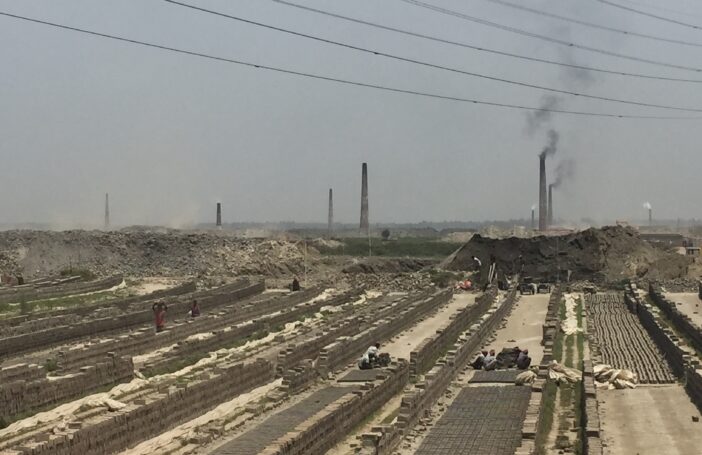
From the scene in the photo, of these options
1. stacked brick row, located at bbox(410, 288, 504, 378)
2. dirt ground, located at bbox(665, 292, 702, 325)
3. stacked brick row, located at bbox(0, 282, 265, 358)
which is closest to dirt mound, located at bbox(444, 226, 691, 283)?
dirt ground, located at bbox(665, 292, 702, 325)

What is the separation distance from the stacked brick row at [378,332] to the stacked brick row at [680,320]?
8091 millimetres

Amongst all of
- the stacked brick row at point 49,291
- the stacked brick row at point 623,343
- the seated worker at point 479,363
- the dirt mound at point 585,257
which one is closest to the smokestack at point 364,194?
the dirt mound at point 585,257

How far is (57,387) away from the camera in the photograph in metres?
16.4

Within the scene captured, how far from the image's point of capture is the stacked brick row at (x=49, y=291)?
111 feet

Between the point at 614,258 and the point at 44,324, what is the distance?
32.8 metres

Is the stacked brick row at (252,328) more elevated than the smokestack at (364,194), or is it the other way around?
the smokestack at (364,194)

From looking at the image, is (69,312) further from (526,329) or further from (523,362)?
(523,362)

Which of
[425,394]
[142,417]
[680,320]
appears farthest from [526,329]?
[142,417]

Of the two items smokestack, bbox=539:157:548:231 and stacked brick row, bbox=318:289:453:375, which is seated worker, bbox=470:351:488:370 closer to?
stacked brick row, bbox=318:289:453:375

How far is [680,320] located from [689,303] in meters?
8.09

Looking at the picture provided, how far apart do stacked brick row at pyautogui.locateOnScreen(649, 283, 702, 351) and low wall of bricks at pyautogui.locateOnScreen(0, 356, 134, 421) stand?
14181mm

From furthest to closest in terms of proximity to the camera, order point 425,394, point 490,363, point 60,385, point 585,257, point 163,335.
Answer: point 585,257 < point 163,335 < point 490,363 < point 60,385 < point 425,394

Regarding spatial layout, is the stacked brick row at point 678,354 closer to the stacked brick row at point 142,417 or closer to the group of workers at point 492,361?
the group of workers at point 492,361

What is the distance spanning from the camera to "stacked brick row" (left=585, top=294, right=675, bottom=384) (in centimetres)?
1959
